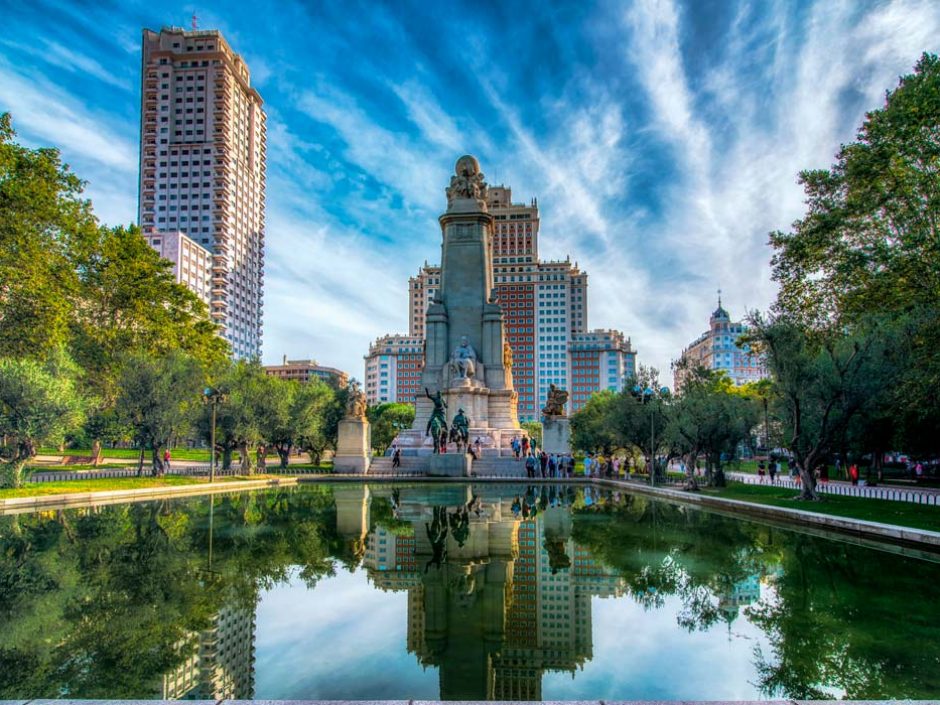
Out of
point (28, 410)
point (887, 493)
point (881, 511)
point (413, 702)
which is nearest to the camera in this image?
point (413, 702)

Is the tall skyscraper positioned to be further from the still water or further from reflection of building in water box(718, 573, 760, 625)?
reflection of building in water box(718, 573, 760, 625)

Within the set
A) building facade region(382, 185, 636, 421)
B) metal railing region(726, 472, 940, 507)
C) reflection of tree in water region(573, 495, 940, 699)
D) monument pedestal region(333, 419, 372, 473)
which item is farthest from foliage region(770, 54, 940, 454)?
building facade region(382, 185, 636, 421)

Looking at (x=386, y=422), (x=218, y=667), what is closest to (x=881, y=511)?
(x=218, y=667)

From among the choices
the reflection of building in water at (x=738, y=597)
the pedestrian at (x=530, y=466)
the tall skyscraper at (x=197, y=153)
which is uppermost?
the tall skyscraper at (x=197, y=153)

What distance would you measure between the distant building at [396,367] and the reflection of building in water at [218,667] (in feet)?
425

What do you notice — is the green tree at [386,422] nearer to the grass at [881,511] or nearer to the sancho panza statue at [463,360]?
the sancho panza statue at [463,360]

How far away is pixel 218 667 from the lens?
220 inches

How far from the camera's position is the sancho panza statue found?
131ft

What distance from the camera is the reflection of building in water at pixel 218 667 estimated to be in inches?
201

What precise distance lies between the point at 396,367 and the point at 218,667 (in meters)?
135

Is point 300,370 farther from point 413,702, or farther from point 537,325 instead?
point 413,702

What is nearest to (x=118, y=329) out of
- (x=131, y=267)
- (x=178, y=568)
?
(x=131, y=267)

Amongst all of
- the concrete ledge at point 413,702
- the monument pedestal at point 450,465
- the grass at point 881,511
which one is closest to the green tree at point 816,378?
the grass at point 881,511

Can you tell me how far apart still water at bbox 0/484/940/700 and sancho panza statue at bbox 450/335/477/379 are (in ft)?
88.0
